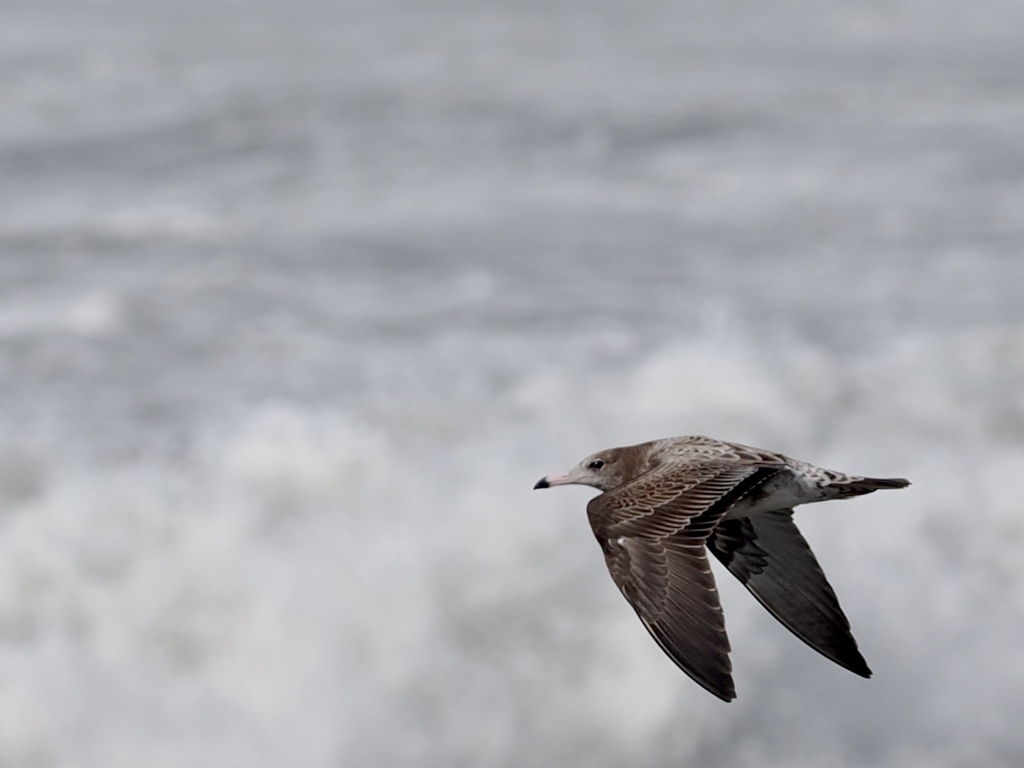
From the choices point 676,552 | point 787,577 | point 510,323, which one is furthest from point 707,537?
point 510,323

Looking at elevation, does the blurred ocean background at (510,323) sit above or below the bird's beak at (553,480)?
below

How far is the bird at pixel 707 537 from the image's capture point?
409 inches

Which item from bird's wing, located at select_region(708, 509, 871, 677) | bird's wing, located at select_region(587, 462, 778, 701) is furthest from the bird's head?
bird's wing, located at select_region(708, 509, 871, 677)

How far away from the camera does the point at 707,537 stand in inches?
419

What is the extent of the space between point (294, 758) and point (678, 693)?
226 inches

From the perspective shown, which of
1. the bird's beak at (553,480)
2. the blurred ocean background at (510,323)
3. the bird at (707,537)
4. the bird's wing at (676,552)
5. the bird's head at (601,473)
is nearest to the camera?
the bird's wing at (676,552)

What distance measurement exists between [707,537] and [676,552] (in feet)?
0.74

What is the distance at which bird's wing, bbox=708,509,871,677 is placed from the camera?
40.0 ft

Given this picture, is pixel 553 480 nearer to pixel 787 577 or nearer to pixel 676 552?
pixel 676 552

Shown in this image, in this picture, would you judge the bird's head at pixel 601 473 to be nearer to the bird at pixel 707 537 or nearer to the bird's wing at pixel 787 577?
the bird at pixel 707 537

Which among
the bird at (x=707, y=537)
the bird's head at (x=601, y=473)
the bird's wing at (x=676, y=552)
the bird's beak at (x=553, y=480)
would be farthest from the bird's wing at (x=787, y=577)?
the bird's beak at (x=553, y=480)

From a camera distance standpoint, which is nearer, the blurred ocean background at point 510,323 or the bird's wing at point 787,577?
the bird's wing at point 787,577

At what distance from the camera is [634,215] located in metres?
43.3

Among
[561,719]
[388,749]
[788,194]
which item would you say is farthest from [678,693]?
[788,194]
